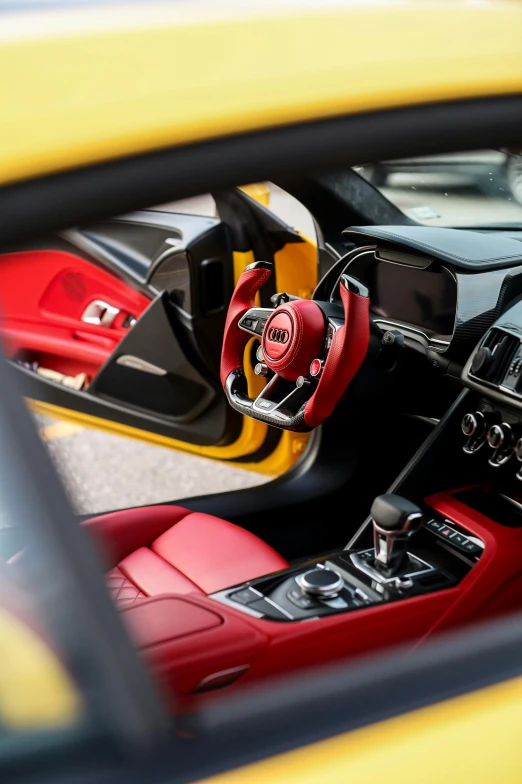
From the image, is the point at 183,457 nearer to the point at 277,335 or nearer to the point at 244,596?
the point at 277,335

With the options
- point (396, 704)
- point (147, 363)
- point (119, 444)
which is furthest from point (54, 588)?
point (119, 444)

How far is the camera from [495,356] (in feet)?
5.98

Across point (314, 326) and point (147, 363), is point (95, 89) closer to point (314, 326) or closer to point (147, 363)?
point (314, 326)

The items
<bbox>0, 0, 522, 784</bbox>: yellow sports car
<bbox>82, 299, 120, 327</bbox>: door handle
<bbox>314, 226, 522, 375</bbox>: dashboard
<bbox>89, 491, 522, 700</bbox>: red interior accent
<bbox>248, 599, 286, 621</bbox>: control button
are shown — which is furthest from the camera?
<bbox>82, 299, 120, 327</bbox>: door handle

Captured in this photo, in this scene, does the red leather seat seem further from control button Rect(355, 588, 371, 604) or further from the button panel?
the button panel

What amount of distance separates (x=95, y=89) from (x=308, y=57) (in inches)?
6.9

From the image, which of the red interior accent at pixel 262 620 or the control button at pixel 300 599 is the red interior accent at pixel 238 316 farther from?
the control button at pixel 300 599

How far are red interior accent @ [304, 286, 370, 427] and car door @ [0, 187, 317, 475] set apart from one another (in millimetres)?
417

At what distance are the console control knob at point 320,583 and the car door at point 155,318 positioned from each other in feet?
1.87

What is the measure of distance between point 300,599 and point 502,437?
1.96 feet

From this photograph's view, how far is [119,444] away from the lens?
3.98 meters

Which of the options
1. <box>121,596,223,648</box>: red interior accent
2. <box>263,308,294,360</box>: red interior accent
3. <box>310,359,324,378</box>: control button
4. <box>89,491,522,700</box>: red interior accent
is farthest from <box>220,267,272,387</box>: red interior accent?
<box>121,596,223,648</box>: red interior accent

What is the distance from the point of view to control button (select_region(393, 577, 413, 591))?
176cm

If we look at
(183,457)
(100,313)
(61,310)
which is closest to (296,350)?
(100,313)
